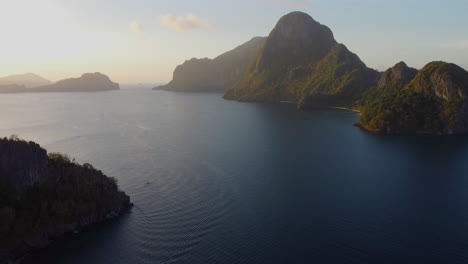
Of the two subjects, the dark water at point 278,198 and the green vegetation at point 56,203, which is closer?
the dark water at point 278,198

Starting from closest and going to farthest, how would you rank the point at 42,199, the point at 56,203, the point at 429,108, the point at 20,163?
the point at 56,203 → the point at 42,199 → the point at 20,163 → the point at 429,108

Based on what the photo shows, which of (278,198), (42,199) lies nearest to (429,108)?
(278,198)

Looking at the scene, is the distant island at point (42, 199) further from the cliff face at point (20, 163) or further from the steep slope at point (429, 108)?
the steep slope at point (429, 108)

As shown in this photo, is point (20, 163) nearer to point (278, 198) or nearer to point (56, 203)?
point (56, 203)

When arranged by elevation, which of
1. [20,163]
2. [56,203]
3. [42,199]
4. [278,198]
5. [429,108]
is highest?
[429,108]

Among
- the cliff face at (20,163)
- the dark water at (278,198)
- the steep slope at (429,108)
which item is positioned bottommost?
the dark water at (278,198)

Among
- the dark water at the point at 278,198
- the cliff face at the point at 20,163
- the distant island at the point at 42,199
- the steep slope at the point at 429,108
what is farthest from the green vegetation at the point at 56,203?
the steep slope at the point at 429,108
